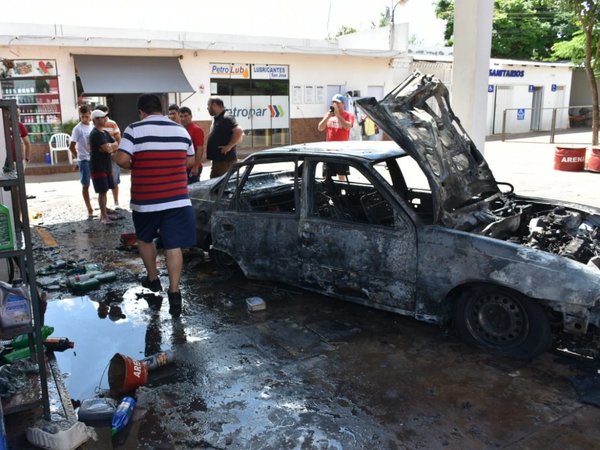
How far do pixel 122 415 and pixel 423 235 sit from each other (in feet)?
7.98

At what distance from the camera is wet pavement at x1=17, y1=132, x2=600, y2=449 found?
10.2 feet

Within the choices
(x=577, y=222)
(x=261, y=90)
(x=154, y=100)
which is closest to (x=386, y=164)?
(x=577, y=222)

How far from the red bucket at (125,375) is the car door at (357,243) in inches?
68.4

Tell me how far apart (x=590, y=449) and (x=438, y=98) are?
321cm

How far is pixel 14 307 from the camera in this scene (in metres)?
2.65

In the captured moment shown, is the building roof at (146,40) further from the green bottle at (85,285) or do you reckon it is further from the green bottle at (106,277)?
the green bottle at (85,285)

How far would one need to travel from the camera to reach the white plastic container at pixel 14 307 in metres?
2.61

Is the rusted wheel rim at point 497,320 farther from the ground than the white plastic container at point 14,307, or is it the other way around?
the white plastic container at point 14,307

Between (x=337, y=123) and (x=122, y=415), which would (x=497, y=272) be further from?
(x=337, y=123)

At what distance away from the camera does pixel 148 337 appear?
444cm

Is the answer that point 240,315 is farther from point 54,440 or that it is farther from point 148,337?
point 54,440

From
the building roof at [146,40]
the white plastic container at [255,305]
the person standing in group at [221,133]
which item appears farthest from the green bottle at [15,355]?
the building roof at [146,40]

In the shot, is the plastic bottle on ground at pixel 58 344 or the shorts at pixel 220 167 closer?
the plastic bottle on ground at pixel 58 344

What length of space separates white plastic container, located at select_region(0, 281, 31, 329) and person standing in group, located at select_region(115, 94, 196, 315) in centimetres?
195
